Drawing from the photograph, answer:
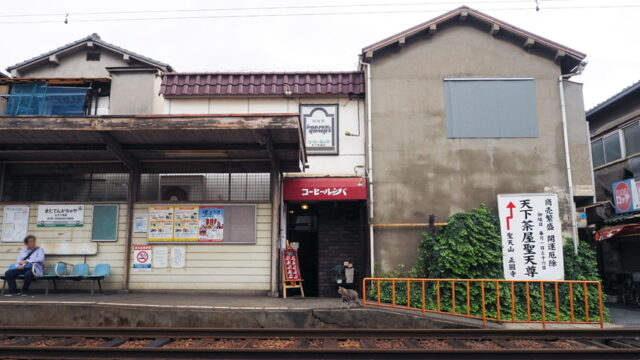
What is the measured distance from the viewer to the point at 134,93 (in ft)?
43.8

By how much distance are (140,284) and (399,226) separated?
7.36 metres

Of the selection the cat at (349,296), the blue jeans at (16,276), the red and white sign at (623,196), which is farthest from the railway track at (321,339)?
the red and white sign at (623,196)

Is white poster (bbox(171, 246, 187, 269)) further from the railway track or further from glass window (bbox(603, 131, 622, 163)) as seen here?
glass window (bbox(603, 131, 622, 163))

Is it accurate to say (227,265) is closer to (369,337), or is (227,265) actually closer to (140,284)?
(140,284)

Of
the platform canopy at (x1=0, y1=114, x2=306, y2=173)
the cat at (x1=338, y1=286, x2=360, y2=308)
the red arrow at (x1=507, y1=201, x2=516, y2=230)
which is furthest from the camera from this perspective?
the red arrow at (x1=507, y1=201, x2=516, y2=230)

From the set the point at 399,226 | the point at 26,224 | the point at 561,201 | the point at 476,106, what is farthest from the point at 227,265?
the point at 561,201

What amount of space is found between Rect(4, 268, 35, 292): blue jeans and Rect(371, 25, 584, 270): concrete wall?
917 cm

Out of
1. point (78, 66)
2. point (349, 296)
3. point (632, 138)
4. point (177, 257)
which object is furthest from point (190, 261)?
point (632, 138)

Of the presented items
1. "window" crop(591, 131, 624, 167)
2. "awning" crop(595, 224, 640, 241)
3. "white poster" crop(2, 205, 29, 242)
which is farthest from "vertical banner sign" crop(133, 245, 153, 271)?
"window" crop(591, 131, 624, 167)

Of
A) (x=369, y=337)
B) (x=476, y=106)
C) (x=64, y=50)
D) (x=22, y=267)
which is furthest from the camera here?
(x=64, y=50)

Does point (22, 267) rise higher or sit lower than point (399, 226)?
lower

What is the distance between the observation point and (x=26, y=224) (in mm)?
12109

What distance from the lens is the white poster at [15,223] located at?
12.1 meters

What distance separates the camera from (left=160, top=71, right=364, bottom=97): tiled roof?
528 inches
